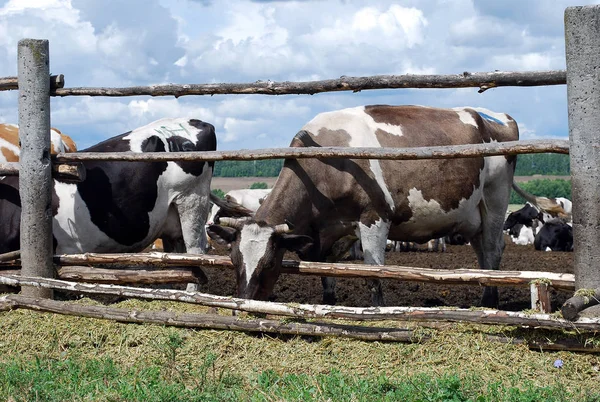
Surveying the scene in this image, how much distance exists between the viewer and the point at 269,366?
593 centimetres

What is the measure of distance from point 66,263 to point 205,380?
3.26 metres

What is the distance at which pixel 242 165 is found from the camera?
410 feet

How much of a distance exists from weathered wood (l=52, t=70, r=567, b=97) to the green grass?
93.9 inches

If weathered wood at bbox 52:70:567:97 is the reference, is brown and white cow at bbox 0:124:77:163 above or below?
below

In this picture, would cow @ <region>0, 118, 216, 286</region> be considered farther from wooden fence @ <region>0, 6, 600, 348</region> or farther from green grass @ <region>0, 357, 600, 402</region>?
green grass @ <region>0, 357, 600, 402</region>

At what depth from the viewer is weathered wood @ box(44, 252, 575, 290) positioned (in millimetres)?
6227

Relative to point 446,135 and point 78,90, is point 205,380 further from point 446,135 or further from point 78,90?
point 446,135

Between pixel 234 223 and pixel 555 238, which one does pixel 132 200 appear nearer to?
pixel 234 223

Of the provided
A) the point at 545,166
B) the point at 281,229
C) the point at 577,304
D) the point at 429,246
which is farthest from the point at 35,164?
the point at 545,166

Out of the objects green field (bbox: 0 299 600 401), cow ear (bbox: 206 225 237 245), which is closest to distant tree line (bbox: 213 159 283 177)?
cow ear (bbox: 206 225 237 245)

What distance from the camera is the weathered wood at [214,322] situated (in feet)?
19.9

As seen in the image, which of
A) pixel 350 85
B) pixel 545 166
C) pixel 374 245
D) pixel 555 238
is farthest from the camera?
pixel 545 166

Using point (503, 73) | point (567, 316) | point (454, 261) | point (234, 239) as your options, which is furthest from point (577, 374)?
point (454, 261)

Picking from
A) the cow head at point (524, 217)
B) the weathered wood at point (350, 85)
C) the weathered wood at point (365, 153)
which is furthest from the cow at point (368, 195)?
the cow head at point (524, 217)
